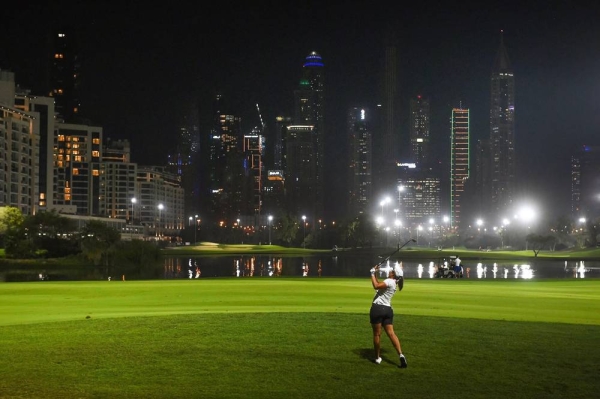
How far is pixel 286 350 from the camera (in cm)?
1587

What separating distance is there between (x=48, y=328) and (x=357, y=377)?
9282 mm

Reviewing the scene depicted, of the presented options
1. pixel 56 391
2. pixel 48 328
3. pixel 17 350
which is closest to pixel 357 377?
pixel 56 391

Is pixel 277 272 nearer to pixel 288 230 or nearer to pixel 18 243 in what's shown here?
pixel 18 243

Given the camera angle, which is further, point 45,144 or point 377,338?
point 45,144

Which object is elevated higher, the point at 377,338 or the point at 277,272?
the point at 377,338

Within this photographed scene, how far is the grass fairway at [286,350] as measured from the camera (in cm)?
1286

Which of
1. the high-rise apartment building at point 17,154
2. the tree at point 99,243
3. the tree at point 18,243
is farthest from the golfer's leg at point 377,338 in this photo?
the high-rise apartment building at point 17,154

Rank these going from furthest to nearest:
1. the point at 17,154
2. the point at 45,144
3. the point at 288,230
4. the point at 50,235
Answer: the point at 45,144 < the point at 288,230 < the point at 17,154 < the point at 50,235

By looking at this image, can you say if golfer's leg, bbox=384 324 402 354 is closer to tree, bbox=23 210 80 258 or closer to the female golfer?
the female golfer

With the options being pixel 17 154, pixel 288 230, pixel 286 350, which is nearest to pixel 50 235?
pixel 17 154

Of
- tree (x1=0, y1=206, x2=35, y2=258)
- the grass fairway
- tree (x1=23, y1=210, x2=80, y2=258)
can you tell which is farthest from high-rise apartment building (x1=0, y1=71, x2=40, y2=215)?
the grass fairway

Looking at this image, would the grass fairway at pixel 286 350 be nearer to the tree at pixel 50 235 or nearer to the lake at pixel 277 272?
the lake at pixel 277 272

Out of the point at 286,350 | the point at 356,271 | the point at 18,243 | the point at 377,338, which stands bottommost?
the point at 356,271

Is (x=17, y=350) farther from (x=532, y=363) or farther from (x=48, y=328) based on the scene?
(x=532, y=363)
